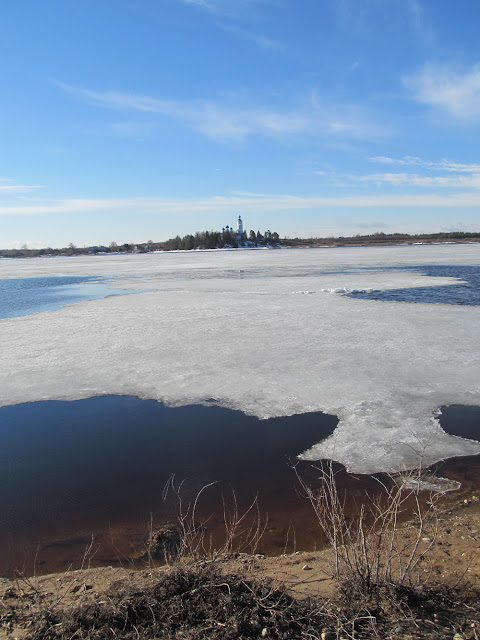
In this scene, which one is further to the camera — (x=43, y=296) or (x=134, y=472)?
(x=43, y=296)

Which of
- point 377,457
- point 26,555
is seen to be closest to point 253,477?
point 377,457

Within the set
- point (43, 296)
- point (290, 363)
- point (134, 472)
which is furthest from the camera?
point (43, 296)

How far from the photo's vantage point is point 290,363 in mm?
7434

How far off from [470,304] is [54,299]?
15190 mm

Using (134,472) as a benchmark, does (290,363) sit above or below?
above

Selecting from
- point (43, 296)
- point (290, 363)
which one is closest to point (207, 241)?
point (43, 296)

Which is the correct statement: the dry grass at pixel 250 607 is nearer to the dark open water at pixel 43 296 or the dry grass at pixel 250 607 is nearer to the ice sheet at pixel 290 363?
the ice sheet at pixel 290 363

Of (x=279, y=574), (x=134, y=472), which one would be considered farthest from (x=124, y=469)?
(x=279, y=574)

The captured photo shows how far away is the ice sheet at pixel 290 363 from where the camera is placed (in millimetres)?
5020

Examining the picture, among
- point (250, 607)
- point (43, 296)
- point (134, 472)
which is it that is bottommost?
point (134, 472)

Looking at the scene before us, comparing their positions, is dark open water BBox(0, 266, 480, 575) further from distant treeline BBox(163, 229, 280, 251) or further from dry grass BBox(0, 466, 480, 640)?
distant treeline BBox(163, 229, 280, 251)

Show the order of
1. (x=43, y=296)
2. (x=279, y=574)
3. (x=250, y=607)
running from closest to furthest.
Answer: (x=250, y=607)
(x=279, y=574)
(x=43, y=296)

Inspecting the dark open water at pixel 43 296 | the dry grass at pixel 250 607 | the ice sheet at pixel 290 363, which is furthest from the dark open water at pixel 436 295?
the dry grass at pixel 250 607

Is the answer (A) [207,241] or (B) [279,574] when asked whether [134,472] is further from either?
(A) [207,241]
